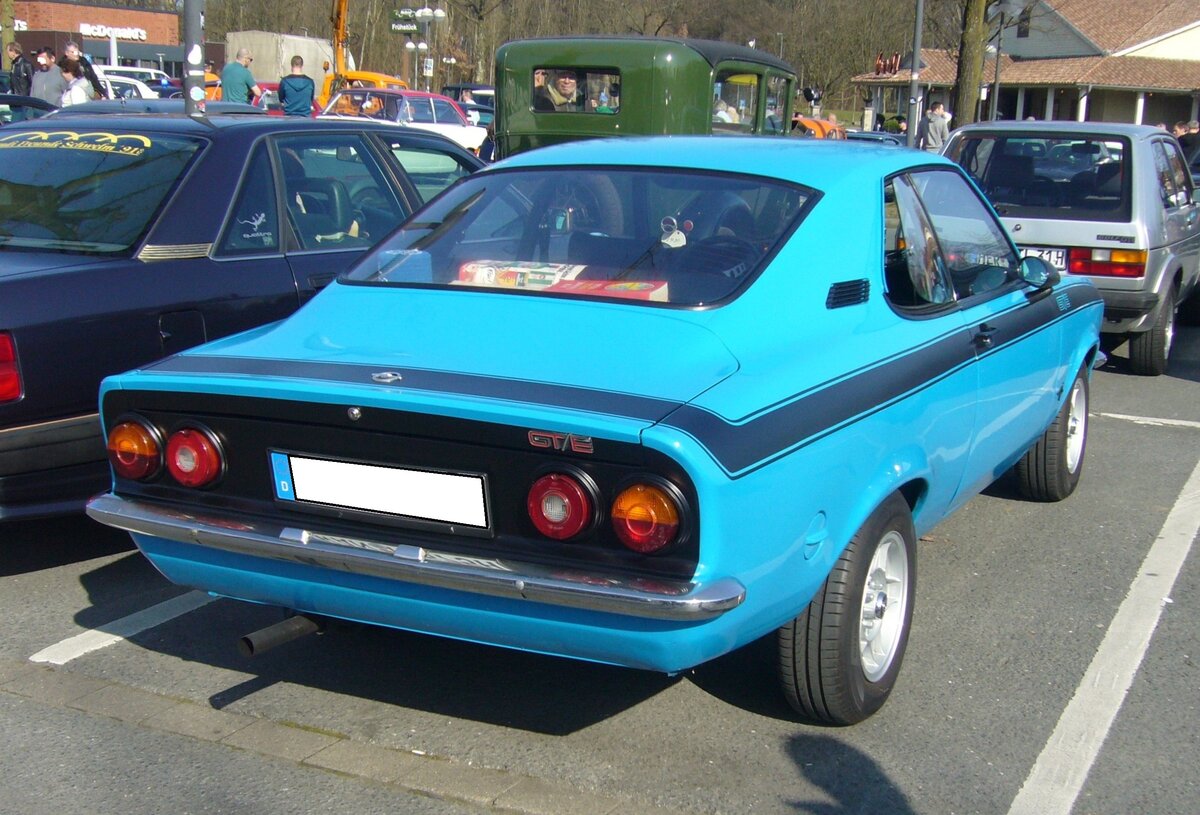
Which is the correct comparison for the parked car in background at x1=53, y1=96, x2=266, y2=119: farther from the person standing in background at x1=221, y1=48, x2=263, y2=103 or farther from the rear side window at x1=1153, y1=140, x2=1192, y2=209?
the person standing in background at x1=221, y1=48, x2=263, y2=103

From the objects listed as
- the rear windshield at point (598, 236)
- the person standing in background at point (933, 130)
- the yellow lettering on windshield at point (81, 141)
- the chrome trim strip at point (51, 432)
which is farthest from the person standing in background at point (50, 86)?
the person standing in background at point (933, 130)

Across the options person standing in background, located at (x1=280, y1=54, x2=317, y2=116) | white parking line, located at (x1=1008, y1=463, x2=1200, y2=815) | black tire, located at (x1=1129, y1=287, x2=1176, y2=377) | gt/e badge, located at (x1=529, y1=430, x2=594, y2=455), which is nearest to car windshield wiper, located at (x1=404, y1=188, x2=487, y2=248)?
gt/e badge, located at (x1=529, y1=430, x2=594, y2=455)

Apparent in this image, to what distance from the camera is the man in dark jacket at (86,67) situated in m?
15.5

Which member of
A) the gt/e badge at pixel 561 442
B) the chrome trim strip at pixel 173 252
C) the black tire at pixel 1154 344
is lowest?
the black tire at pixel 1154 344

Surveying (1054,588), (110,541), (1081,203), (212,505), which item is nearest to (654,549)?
(212,505)

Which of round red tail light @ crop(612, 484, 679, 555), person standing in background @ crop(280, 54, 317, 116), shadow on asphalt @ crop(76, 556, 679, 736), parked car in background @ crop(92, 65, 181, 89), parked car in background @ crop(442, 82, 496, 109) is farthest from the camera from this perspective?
parked car in background @ crop(92, 65, 181, 89)

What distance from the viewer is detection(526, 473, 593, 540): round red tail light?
9.20 feet

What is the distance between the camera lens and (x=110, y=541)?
5133mm

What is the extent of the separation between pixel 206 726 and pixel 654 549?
1.57 meters

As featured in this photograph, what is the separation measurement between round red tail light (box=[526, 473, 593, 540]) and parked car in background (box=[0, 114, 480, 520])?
7.23ft

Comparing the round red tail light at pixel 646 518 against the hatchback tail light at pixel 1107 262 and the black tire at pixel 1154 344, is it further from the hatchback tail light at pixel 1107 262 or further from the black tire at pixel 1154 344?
the black tire at pixel 1154 344

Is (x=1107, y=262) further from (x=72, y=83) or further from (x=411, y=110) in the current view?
A: (x=411, y=110)

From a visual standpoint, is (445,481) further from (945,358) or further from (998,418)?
(998,418)

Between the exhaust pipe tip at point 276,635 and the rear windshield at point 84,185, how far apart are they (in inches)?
80.4
